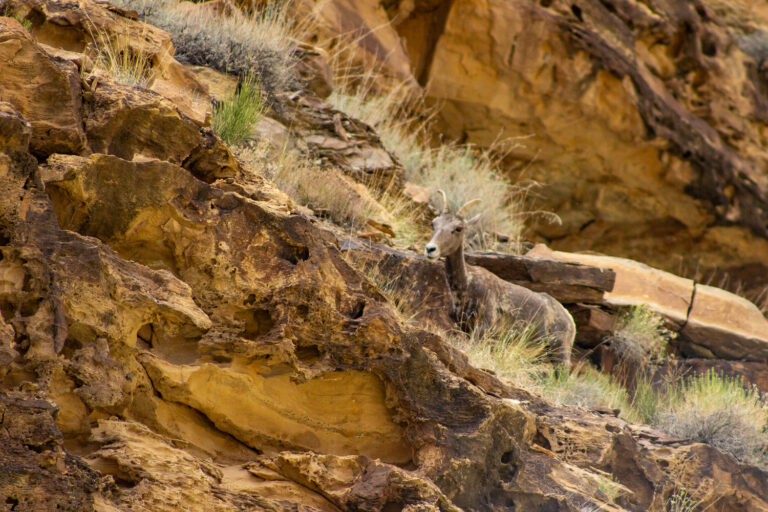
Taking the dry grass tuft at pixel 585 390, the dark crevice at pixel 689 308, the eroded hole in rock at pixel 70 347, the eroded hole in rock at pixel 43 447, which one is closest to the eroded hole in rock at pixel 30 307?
the eroded hole in rock at pixel 70 347

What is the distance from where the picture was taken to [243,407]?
3.53m

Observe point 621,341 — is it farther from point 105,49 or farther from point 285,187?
point 105,49

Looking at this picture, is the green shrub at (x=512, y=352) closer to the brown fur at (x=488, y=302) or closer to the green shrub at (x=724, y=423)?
the brown fur at (x=488, y=302)

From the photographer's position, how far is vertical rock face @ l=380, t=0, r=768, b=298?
1337 centimetres

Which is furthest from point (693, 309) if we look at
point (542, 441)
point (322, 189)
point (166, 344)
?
point (166, 344)

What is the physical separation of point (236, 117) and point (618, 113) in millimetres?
8817

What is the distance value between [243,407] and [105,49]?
3541mm

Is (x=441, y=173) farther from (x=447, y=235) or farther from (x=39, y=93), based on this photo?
(x=39, y=93)

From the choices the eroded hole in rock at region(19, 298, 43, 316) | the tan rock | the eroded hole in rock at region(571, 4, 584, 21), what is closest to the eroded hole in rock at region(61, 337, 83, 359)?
the eroded hole in rock at region(19, 298, 43, 316)

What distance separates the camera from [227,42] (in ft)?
27.8

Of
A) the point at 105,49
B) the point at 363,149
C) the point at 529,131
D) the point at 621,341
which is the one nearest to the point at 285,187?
the point at 105,49

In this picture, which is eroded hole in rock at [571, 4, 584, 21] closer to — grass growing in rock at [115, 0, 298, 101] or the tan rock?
grass growing in rock at [115, 0, 298, 101]

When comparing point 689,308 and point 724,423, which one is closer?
point 724,423

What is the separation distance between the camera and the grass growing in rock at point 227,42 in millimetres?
8164
